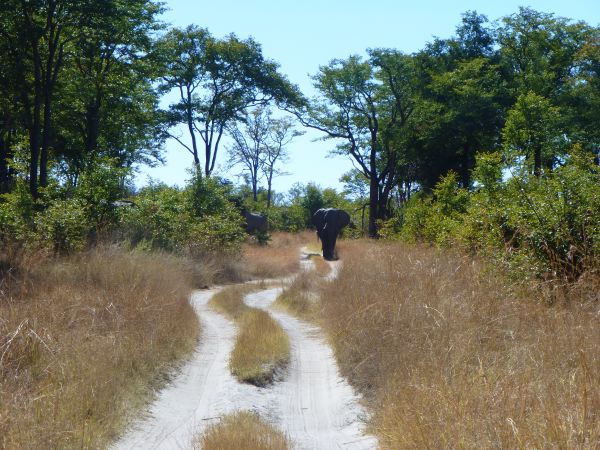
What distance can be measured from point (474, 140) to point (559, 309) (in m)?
31.4

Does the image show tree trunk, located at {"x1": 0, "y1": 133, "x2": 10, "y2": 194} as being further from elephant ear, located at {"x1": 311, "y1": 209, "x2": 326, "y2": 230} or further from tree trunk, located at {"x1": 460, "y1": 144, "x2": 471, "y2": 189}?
tree trunk, located at {"x1": 460, "y1": 144, "x2": 471, "y2": 189}

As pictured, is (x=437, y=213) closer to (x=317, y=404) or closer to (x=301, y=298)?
(x=301, y=298)

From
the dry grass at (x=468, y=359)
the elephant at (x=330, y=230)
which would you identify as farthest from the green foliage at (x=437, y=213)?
the dry grass at (x=468, y=359)

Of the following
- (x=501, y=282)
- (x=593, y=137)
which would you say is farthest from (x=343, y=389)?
(x=593, y=137)

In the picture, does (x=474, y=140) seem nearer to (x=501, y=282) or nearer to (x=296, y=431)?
(x=501, y=282)

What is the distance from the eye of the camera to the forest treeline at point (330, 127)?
13.3m

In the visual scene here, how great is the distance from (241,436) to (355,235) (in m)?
40.3

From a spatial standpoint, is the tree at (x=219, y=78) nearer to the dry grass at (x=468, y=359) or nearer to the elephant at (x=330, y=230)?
the elephant at (x=330, y=230)

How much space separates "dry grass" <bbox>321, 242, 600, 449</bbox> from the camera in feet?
17.0

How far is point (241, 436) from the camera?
6.59 metres

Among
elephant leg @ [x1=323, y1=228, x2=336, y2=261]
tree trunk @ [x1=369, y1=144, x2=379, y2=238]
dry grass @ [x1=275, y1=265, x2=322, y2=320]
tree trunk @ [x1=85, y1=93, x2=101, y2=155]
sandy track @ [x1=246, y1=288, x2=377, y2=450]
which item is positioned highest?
tree trunk @ [x1=85, y1=93, x2=101, y2=155]

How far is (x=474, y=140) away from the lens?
38219 millimetres

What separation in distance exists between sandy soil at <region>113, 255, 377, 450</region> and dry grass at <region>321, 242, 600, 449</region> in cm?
35

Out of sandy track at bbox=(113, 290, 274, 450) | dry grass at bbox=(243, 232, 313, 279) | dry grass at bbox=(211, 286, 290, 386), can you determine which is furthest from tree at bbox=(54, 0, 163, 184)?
sandy track at bbox=(113, 290, 274, 450)
